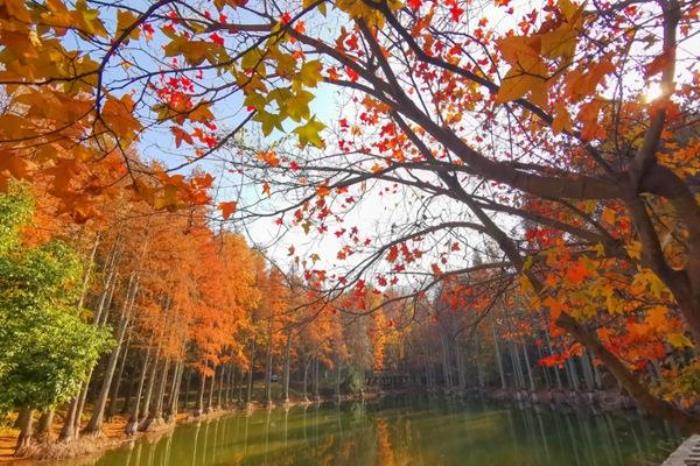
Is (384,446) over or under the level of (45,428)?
under

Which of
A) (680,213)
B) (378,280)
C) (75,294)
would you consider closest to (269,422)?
(75,294)

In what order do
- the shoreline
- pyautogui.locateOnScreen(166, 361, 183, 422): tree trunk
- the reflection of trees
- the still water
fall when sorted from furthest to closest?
pyautogui.locateOnScreen(166, 361, 183, 422): tree trunk
the reflection of trees
the still water
the shoreline

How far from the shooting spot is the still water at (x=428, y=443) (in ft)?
41.6

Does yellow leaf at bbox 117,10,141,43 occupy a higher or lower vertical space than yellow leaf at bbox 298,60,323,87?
Result: higher

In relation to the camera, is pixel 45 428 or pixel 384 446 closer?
pixel 45 428

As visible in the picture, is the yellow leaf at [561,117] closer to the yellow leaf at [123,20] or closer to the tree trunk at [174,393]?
the yellow leaf at [123,20]

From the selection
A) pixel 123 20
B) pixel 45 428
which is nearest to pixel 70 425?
pixel 45 428

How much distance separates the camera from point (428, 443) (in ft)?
52.7

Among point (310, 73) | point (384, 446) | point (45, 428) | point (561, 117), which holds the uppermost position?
point (310, 73)

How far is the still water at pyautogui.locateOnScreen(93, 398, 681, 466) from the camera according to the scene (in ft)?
41.6

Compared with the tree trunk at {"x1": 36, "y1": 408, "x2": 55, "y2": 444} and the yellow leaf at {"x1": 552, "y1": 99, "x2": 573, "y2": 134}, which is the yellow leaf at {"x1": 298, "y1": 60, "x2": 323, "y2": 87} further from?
the tree trunk at {"x1": 36, "y1": 408, "x2": 55, "y2": 444}

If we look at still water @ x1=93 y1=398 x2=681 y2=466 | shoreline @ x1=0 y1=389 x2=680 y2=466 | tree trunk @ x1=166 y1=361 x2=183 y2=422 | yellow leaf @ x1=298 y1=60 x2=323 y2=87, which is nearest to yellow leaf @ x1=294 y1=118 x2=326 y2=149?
yellow leaf @ x1=298 y1=60 x2=323 y2=87

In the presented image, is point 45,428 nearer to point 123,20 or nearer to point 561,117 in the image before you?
point 123,20

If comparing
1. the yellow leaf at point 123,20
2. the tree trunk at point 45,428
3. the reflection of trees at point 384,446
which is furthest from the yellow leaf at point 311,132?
the tree trunk at point 45,428
